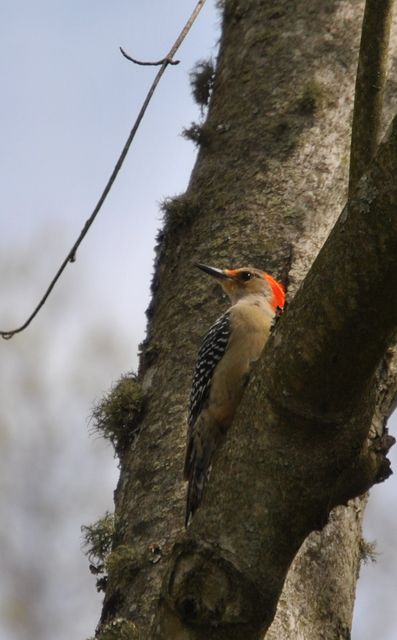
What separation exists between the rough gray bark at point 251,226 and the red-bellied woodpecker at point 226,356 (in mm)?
85

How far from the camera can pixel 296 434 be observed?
3.13 m

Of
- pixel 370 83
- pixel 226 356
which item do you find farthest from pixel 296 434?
pixel 226 356

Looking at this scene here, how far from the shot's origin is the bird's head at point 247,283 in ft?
17.3

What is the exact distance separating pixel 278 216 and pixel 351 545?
5.52 feet

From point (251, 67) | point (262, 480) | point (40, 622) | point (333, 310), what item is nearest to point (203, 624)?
point (262, 480)

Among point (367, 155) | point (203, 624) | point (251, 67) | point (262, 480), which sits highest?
point (251, 67)

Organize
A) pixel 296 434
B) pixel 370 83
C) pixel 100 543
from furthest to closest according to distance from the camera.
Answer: pixel 100 543, pixel 370 83, pixel 296 434

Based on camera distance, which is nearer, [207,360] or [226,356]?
[207,360]

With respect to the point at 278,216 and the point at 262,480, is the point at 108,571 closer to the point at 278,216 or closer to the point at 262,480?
the point at 262,480

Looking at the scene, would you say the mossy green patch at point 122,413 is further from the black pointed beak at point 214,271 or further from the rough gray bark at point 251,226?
the black pointed beak at point 214,271

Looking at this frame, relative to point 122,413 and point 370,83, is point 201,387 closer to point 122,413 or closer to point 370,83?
point 122,413

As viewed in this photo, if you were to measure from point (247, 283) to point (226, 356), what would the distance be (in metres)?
0.40

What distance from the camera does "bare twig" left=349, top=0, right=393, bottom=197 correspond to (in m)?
3.89

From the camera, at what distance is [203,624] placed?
9.75 ft
